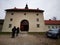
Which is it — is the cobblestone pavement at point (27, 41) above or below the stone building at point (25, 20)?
below

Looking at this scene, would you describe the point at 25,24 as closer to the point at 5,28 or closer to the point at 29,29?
the point at 29,29

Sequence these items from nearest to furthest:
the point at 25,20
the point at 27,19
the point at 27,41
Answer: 1. the point at 27,41
2. the point at 27,19
3. the point at 25,20

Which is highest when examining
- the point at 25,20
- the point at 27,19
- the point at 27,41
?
the point at 27,19

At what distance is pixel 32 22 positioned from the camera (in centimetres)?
4350

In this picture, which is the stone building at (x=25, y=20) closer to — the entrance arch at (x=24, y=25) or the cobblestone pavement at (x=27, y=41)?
the entrance arch at (x=24, y=25)

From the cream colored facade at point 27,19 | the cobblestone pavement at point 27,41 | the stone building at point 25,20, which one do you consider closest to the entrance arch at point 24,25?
the stone building at point 25,20

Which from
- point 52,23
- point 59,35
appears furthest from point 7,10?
point 59,35

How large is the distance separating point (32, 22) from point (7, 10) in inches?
404

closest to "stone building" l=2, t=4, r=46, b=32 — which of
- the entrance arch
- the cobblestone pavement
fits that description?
the entrance arch

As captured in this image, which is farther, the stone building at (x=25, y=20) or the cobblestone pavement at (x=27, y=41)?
the stone building at (x=25, y=20)

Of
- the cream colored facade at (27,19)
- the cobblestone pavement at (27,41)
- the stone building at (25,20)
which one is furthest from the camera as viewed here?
the stone building at (25,20)

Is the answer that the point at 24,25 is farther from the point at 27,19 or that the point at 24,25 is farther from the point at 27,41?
the point at 27,41

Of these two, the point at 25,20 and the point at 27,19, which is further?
the point at 25,20

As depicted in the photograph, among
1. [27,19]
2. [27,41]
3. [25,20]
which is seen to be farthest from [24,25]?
[27,41]
